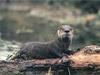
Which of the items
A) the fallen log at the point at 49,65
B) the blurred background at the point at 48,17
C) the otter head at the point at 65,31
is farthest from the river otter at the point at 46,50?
the blurred background at the point at 48,17

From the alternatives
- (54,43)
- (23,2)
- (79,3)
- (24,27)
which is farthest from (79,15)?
(54,43)

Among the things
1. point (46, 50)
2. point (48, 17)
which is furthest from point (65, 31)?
point (48, 17)

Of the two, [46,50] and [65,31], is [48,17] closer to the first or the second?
[46,50]

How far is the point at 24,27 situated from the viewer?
86.6ft

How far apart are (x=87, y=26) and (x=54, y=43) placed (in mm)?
17445

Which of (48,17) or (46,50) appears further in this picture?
(48,17)

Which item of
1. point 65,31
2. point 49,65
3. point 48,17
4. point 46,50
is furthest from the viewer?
point 48,17

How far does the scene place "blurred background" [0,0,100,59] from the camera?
24723mm

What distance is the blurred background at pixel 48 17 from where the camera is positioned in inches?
973

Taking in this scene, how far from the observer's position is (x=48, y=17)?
3119 centimetres

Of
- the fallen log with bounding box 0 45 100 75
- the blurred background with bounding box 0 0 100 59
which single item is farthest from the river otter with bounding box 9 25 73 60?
the blurred background with bounding box 0 0 100 59

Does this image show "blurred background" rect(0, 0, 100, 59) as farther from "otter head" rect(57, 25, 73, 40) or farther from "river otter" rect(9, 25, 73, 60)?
"otter head" rect(57, 25, 73, 40)

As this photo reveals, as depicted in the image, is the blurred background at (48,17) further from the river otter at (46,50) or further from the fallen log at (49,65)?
the fallen log at (49,65)

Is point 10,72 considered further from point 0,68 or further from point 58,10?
point 58,10
